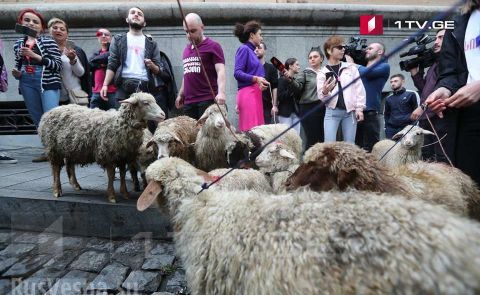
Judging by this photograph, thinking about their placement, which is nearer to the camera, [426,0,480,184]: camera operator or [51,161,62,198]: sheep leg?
[426,0,480,184]: camera operator

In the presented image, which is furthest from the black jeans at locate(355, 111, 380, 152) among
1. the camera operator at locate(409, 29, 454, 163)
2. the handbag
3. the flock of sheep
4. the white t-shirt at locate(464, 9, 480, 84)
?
the handbag

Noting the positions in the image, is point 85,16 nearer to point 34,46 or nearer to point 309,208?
point 34,46


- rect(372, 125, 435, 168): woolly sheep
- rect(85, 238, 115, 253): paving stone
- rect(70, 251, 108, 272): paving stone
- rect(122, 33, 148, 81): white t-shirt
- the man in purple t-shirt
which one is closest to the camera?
rect(70, 251, 108, 272): paving stone

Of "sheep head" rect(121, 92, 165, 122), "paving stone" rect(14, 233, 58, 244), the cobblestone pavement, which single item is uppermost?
"sheep head" rect(121, 92, 165, 122)

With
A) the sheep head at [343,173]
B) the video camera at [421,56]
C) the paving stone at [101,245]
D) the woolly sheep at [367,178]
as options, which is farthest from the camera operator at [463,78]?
the video camera at [421,56]

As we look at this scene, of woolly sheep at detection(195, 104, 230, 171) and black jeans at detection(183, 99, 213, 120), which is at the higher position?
black jeans at detection(183, 99, 213, 120)

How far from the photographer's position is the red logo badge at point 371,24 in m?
9.16

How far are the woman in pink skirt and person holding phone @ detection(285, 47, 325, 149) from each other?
0.81 m

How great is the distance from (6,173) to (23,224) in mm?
1874

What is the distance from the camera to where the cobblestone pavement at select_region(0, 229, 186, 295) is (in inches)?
120

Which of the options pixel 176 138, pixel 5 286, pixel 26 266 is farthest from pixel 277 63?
pixel 5 286

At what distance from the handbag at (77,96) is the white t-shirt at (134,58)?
163cm

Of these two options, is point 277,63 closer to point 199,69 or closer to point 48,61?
point 199,69

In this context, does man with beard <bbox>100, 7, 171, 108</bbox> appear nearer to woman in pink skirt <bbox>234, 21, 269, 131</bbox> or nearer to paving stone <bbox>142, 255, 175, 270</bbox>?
woman in pink skirt <bbox>234, 21, 269, 131</bbox>
